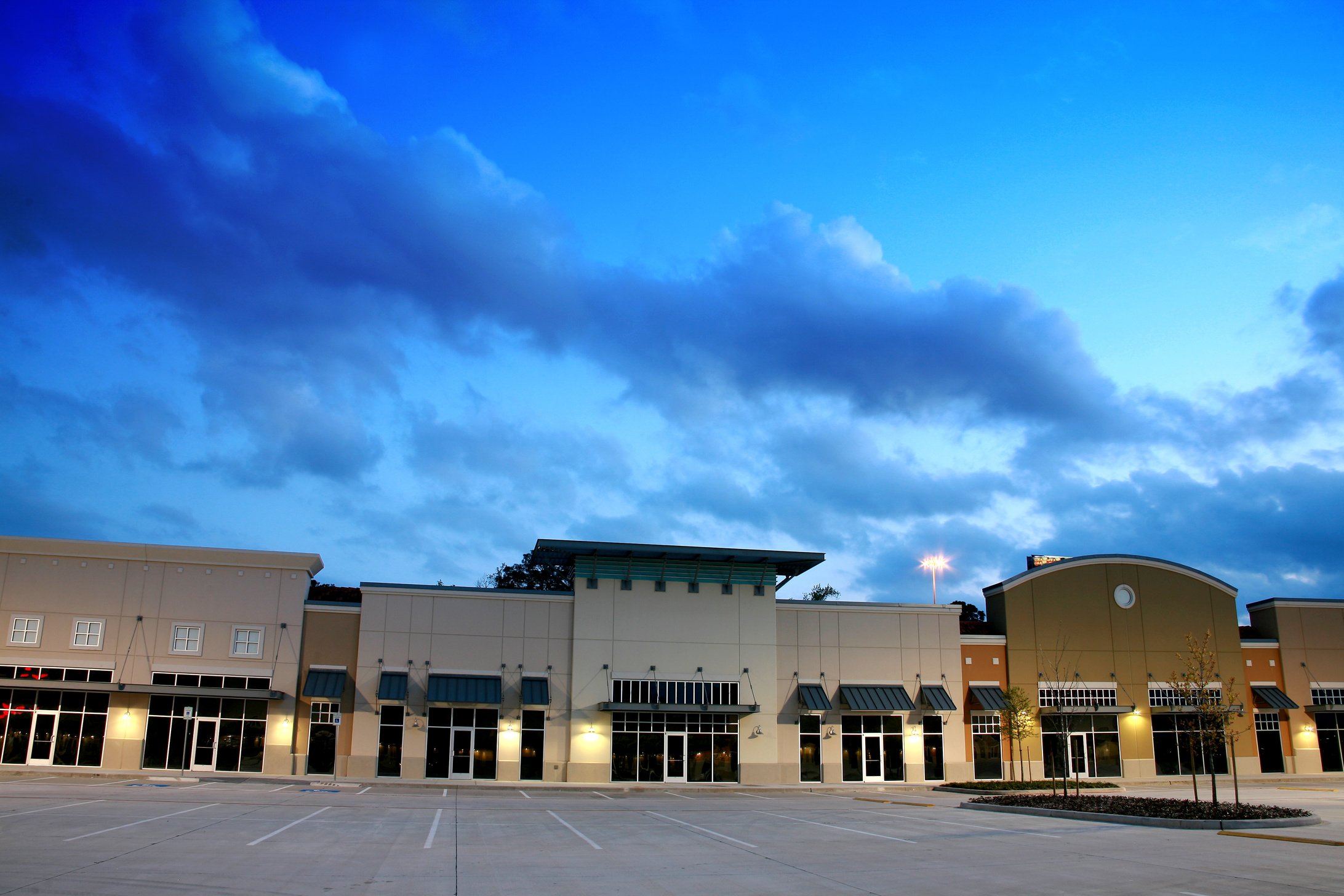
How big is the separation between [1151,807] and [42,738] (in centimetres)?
3749

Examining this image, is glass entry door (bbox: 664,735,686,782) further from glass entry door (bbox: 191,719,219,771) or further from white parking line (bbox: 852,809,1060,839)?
glass entry door (bbox: 191,719,219,771)

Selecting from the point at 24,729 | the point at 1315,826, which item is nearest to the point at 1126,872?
the point at 1315,826

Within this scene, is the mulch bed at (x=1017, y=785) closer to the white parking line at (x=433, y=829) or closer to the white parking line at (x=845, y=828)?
the white parking line at (x=845, y=828)

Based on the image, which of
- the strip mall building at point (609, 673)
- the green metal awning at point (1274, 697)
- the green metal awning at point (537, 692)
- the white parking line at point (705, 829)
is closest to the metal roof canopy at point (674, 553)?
the strip mall building at point (609, 673)

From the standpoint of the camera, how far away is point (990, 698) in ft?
143

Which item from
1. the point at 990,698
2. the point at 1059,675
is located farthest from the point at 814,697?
the point at 1059,675

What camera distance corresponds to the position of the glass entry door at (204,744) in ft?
122

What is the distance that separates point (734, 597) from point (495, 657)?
1048cm

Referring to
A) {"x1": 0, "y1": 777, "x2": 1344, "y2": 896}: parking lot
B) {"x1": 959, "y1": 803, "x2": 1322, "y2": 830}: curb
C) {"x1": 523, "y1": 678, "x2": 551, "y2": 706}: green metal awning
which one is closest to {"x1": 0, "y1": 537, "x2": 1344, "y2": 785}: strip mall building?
{"x1": 523, "y1": 678, "x2": 551, "y2": 706}: green metal awning

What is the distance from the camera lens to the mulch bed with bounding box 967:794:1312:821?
22.9 meters

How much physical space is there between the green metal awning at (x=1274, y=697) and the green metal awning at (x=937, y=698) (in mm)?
16293

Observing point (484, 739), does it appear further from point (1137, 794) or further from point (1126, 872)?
point (1126, 872)

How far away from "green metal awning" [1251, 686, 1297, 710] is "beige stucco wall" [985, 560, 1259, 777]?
2.95 feet

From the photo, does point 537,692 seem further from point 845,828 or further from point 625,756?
point 845,828
